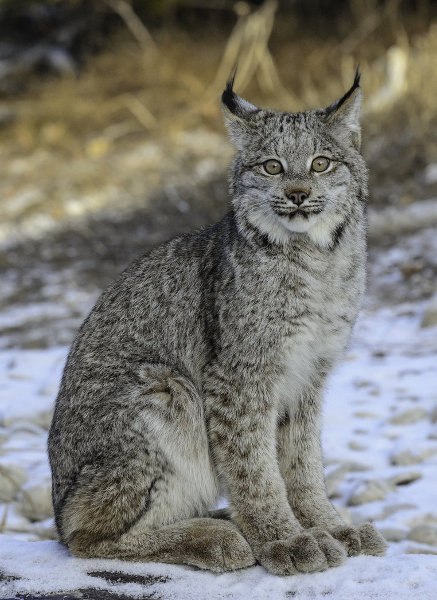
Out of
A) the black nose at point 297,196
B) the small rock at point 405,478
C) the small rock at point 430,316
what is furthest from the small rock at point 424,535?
the small rock at point 430,316

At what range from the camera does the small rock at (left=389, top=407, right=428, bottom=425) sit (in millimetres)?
7004

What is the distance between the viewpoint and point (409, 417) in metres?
7.02

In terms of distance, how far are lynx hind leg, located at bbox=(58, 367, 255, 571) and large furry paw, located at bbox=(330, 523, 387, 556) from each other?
0.47 meters

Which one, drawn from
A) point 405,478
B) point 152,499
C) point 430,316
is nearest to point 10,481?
point 152,499

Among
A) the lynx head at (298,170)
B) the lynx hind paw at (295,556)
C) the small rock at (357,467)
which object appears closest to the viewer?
the lynx hind paw at (295,556)

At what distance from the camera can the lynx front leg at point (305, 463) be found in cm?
460

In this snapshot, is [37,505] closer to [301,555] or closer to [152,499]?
[152,499]

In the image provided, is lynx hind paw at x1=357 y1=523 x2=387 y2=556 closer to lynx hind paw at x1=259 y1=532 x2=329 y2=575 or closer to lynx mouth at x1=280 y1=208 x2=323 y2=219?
lynx hind paw at x1=259 y1=532 x2=329 y2=575

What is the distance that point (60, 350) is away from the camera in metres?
9.21

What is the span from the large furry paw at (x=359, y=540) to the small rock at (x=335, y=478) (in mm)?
1760

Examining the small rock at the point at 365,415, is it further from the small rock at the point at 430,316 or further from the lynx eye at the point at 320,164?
the lynx eye at the point at 320,164

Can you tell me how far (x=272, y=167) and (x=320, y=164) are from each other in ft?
0.77

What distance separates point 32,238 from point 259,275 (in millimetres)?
9828

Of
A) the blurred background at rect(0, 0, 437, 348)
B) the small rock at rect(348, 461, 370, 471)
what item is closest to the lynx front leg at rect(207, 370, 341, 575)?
the small rock at rect(348, 461, 370, 471)
